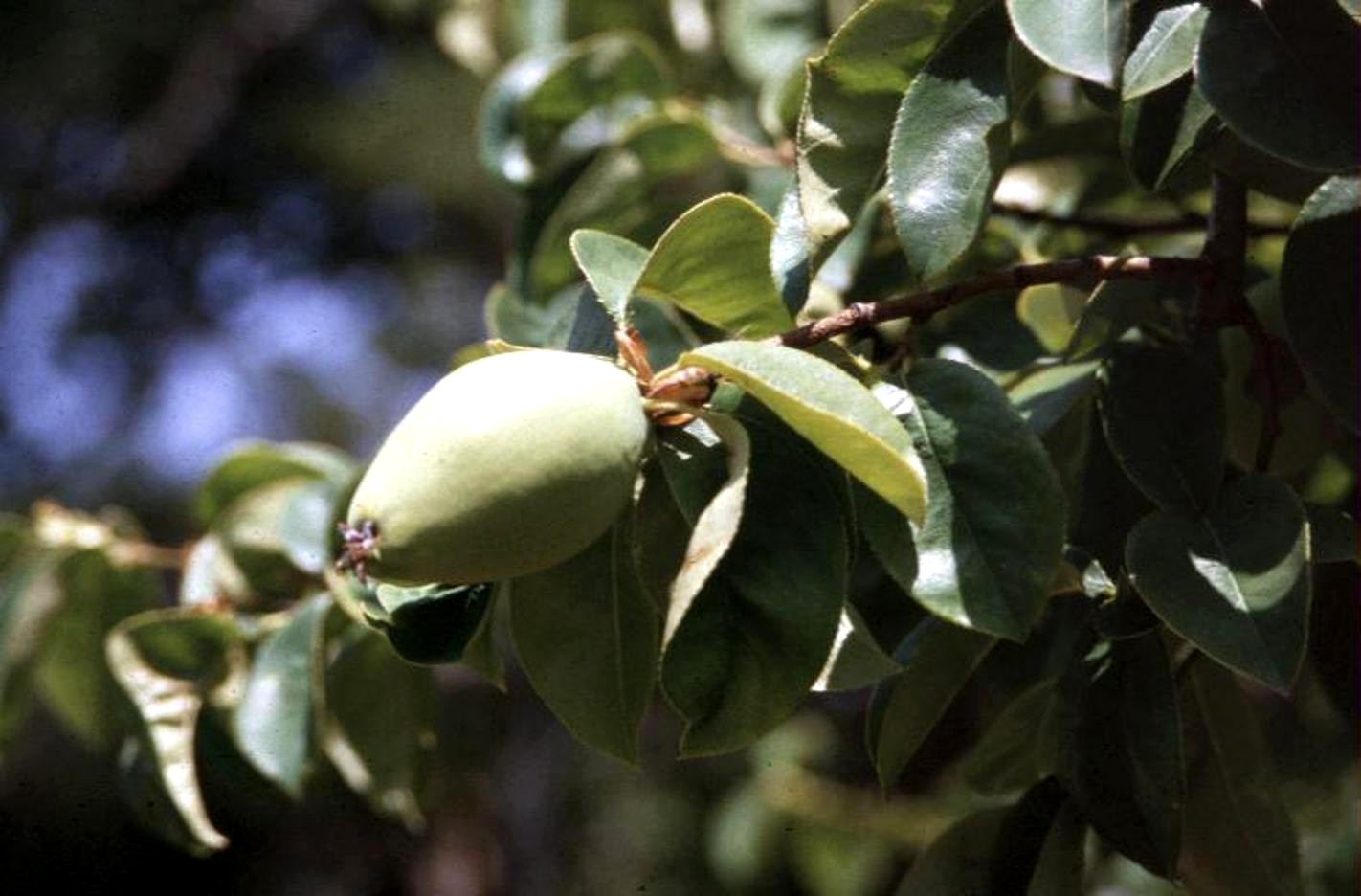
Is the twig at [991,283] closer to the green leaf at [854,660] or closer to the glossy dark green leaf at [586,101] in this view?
the green leaf at [854,660]

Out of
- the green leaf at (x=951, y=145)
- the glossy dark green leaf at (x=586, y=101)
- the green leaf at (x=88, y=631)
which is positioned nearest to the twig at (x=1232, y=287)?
the green leaf at (x=951, y=145)

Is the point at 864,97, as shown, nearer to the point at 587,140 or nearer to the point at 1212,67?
the point at 1212,67

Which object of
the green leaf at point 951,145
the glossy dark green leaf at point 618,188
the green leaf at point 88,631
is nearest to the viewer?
the green leaf at point 951,145

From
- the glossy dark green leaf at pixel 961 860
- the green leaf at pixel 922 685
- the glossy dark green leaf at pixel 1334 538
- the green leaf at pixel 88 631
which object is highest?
the glossy dark green leaf at pixel 1334 538

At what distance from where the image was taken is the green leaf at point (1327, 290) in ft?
2.13

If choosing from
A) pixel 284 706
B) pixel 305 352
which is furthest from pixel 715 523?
pixel 305 352

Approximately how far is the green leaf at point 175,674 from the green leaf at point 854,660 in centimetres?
46

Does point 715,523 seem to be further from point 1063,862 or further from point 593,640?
point 1063,862

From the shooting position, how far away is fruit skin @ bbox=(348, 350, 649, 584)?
57 cm

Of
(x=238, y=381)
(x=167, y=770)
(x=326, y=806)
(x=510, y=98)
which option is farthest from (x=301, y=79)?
(x=167, y=770)

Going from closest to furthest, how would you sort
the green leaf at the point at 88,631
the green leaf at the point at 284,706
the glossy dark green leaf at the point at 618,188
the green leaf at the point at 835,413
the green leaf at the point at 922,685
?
the green leaf at the point at 835,413, the green leaf at the point at 922,685, the green leaf at the point at 284,706, the glossy dark green leaf at the point at 618,188, the green leaf at the point at 88,631

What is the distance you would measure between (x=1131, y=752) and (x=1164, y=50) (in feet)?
0.90

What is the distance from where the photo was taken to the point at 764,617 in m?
0.62

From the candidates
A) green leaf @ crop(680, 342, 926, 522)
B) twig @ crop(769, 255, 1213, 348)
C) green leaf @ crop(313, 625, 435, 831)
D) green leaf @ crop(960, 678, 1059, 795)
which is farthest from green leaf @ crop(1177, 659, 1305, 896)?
green leaf @ crop(313, 625, 435, 831)
